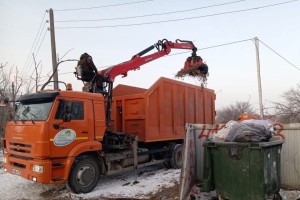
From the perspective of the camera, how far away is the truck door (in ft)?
21.9

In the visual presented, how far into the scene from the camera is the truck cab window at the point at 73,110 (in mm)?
6812

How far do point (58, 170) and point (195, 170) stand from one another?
9.50ft

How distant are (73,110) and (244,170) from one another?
392 centimetres

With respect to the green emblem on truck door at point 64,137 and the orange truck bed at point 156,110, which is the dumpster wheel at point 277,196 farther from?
the green emblem on truck door at point 64,137

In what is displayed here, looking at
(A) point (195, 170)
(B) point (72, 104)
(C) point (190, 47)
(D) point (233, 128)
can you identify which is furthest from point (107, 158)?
(C) point (190, 47)

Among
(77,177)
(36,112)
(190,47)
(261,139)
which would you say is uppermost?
(190,47)

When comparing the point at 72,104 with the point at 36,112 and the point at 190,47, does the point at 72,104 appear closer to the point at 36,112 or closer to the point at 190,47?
the point at 36,112

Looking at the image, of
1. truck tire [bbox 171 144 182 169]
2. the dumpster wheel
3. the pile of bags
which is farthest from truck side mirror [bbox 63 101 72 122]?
the dumpster wheel

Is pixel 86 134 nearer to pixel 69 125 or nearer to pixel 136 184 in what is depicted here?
pixel 69 125

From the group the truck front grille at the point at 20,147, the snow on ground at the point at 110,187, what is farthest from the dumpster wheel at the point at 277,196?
the truck front grille at the point at 20,147

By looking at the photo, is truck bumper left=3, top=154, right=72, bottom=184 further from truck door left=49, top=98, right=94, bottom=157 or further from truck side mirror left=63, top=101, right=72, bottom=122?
truck side mirror left=63, top=101, right=72, bottom=122

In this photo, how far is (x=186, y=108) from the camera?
10.4 m

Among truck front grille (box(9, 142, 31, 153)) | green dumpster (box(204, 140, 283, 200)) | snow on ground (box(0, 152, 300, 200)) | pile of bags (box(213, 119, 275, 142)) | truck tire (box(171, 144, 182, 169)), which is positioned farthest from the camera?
truck tire (box(171, 144, 182, 169))

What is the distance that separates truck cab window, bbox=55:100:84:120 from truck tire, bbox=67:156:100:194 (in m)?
0.97
